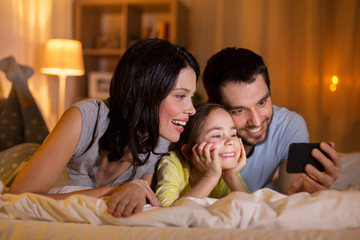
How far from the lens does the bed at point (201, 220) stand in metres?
0.70

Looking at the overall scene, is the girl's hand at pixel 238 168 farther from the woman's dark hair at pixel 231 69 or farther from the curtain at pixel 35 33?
the curtain at pixel 35 33

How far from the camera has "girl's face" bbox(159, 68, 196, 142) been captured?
3.93 feet

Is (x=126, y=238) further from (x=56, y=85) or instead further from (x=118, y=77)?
(x=56, y=85)

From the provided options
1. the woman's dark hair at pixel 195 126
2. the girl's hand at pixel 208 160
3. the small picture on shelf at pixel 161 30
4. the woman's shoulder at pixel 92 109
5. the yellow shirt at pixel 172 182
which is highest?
the small picture on shelf at pixel 161 30

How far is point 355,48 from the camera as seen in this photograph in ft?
11.4

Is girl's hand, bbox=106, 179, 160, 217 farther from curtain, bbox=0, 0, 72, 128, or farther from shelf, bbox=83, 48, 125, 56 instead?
shelf, bbox=83, 48, 125, 56

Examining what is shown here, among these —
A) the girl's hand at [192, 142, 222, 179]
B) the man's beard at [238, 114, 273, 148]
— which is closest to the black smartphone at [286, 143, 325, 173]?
the girl's hand at [192, 142, 222, 179]

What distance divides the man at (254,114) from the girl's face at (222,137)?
0.18 meters

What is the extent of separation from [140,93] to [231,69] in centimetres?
48

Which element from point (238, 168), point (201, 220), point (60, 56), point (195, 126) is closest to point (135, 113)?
point (195, 126)

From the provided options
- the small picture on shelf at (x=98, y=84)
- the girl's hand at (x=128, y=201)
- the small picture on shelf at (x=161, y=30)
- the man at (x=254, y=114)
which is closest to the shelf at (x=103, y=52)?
the small picture on shelf at (x=98, y=84)

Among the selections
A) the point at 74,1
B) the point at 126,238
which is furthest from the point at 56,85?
the point at 126,238

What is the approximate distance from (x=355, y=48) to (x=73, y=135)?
3.25m

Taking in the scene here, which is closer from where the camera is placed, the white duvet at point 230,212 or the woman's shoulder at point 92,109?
the white duvet at point 230,212
